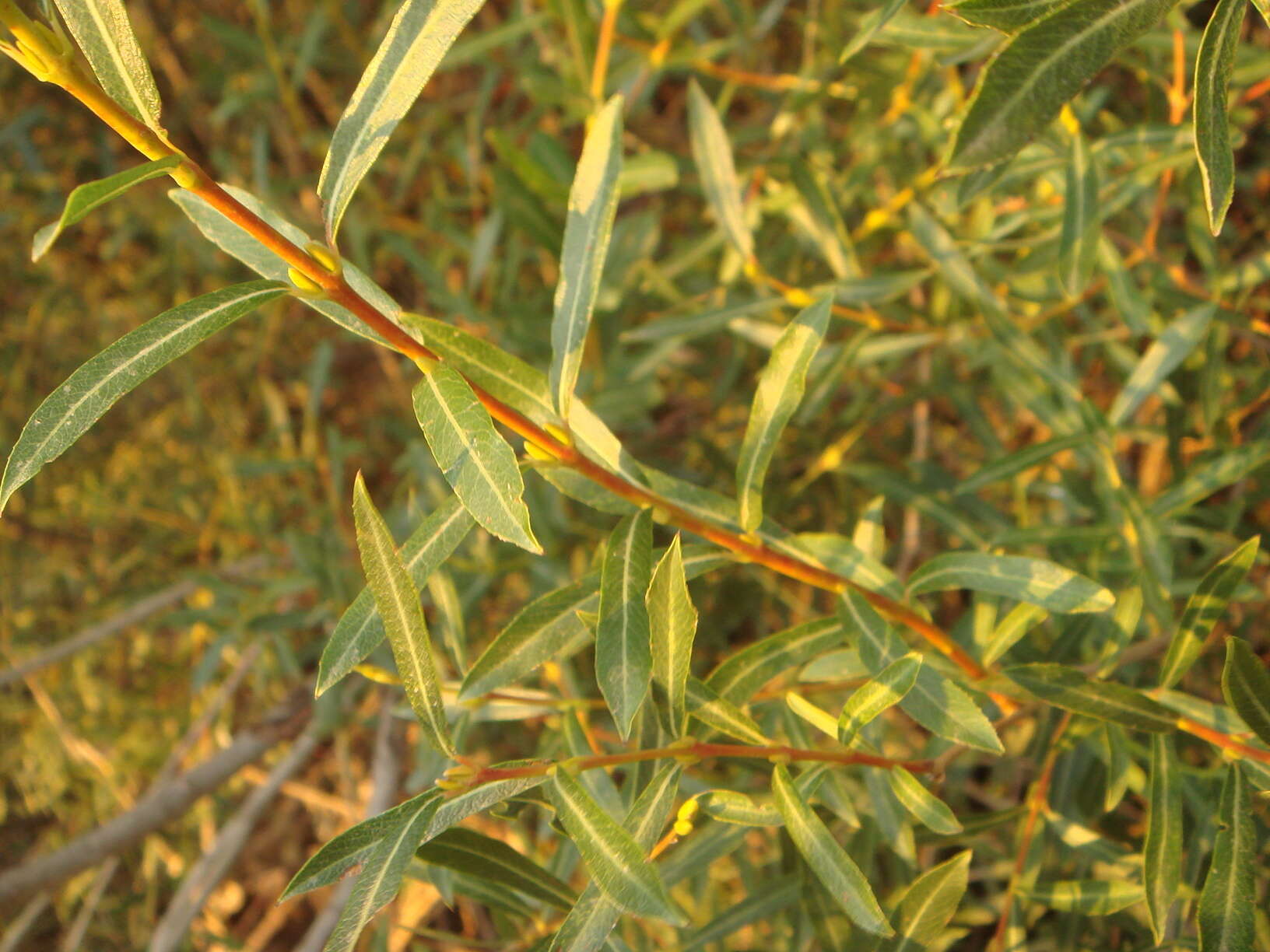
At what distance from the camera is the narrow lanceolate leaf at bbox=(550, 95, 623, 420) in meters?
0.64

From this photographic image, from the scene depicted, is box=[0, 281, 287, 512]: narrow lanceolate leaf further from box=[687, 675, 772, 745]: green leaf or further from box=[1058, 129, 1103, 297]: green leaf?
box=[1058, 129, 1103, 297]: green leaf

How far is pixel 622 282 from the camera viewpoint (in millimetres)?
1348

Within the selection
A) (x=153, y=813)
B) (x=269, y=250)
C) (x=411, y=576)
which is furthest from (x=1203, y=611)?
(x=153, y=813)

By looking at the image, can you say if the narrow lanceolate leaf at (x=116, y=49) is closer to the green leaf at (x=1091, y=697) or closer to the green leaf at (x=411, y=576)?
the green leaf at (x=411, y=576)

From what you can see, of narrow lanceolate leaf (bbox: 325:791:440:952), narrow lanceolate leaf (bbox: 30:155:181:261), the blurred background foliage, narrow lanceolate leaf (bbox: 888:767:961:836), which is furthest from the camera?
the blurred background foliage

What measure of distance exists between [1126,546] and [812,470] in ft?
1.53

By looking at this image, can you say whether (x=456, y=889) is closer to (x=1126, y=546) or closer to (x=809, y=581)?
(x=809, y=581)

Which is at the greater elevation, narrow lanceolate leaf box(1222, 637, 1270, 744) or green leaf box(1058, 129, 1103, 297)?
green leaf box(1058, 129, 1103, 297)

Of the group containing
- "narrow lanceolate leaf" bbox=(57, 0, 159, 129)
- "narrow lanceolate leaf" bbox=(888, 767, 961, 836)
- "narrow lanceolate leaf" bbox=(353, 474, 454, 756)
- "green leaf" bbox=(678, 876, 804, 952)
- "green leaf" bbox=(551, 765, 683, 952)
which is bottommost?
"green leaf" bbox=(678, 876, 804, 952)

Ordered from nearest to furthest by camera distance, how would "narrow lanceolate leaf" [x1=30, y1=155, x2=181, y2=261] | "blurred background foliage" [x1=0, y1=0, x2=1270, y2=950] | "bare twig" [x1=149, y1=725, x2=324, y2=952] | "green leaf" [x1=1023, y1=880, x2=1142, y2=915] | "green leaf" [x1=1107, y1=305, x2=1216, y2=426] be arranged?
"narrow lanceolate leaf" [x1=30, y1=155, x2=181, y2=261] → "green leaf" [x1=1023, y1=880, x2=1142, y2=915] → "green leaf" [x1=1107, y1=305, x2=1216, y2=426] → "blurred background foliage" [x1=0, y1=0, x2=1270, y2=950] → "bare twig" [x1=149, y1=725, x2=324, y2=952]

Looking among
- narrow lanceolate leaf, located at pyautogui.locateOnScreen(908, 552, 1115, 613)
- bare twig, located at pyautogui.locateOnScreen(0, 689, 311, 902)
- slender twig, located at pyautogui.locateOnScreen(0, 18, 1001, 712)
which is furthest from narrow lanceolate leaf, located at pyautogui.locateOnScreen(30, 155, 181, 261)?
bare twig, located at pyautogui.locateOnScreen(0, 689, 311, 902)

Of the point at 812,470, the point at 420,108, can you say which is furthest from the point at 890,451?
the point at 420,108

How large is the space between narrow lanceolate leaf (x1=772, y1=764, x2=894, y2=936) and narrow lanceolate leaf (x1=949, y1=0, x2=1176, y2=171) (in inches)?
14.6

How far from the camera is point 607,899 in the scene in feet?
1.87
